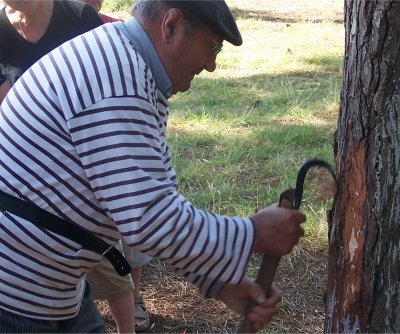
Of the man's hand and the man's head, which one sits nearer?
the man's head

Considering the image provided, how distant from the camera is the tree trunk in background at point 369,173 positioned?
2.30 m

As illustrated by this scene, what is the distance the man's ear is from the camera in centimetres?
198

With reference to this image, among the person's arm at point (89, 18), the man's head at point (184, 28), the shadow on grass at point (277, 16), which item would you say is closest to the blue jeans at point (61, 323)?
the man's head at point (184, 28)

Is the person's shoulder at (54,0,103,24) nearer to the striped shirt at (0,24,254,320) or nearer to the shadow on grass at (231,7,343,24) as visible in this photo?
the striped shirt at (0,24,254,320)

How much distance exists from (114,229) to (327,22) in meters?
8.57

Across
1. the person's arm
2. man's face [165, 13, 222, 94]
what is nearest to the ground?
the person's arm

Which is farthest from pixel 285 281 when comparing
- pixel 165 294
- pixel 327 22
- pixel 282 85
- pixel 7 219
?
pixel 327 22

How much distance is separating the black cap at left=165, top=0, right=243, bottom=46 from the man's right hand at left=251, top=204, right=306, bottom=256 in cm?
49

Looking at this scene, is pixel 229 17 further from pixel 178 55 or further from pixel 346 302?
pixel 346 302

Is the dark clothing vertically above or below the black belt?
above

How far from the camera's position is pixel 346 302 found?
8.34ft

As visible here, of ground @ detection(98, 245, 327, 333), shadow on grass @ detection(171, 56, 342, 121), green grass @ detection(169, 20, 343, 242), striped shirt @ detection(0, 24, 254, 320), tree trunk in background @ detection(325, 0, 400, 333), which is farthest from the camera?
shadow on grass @ detection(171, 56, 342, 121)

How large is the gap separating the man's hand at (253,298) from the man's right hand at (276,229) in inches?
7.0

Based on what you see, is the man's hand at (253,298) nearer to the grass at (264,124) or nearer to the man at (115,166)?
the man at (115,166)
